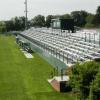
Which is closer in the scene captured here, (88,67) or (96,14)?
(88,67)

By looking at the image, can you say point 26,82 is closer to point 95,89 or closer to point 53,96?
point 53,96

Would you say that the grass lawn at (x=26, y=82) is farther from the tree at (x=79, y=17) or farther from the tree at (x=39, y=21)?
the tree at (x=39, y=21)

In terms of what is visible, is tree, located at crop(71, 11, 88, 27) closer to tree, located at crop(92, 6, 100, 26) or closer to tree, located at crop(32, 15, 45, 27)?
tree, located at crop(92, 6, 100, 26)

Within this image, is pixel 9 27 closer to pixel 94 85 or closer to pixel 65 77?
pixel 65 77

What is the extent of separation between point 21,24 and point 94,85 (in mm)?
143811

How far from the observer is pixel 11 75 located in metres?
35.1

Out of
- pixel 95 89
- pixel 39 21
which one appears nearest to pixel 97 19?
pixel 39 21

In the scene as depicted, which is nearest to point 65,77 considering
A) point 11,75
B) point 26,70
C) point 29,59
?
point 11,75

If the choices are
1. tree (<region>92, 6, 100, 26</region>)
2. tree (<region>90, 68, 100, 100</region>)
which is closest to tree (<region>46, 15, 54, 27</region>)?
tree (<region>92, 6, 100, 26</region>)

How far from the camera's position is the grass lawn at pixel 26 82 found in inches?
1031

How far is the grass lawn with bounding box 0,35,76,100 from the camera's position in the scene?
26.2m

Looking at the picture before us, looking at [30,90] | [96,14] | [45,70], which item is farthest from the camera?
[96,14]

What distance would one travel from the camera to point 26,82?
3131 cm

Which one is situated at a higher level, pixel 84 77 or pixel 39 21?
pixel 84 77
